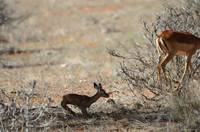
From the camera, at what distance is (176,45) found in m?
10.8

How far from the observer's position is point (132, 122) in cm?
985

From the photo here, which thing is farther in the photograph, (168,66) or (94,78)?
(94,78)

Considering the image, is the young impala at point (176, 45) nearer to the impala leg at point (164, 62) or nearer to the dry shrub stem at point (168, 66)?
the impala leg at point (164, 62)

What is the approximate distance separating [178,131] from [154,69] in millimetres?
2510

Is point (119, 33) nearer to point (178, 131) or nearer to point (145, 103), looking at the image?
Answer: point (145, 103)

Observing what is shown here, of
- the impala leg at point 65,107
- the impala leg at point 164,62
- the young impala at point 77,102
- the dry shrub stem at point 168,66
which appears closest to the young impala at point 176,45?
the impala leg at point 164,62

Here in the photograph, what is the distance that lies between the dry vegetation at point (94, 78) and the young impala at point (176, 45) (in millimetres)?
322

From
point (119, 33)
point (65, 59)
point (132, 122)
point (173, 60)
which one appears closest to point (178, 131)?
point (132, 122)

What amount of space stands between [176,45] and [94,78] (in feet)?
14.1

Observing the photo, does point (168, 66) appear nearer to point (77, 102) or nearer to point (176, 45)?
point (176, 45)

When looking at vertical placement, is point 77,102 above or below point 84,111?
above

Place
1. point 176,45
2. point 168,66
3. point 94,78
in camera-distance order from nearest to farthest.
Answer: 1. point 176,45
2. point 168,66
3. point 94,78

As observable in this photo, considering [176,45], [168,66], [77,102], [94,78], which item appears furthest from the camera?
[94,78]

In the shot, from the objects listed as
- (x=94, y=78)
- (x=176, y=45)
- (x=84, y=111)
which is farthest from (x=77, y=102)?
(x=94, y=78)
